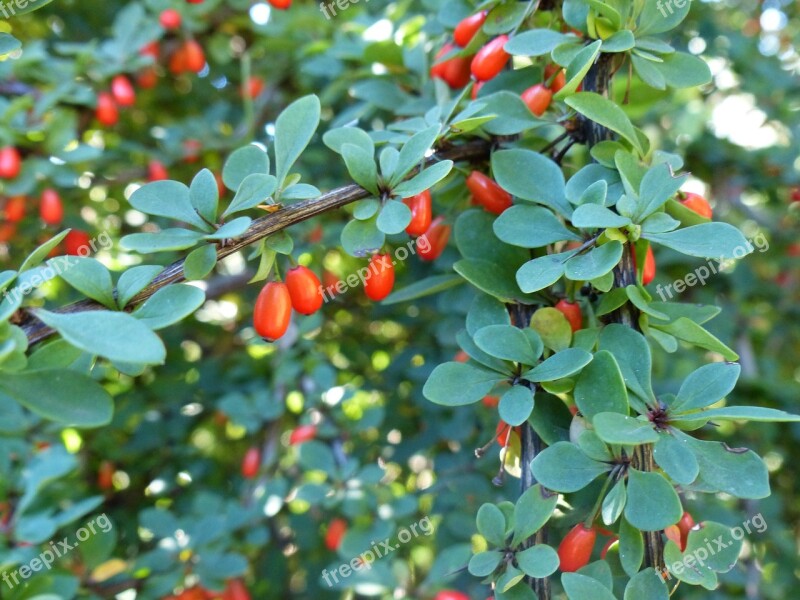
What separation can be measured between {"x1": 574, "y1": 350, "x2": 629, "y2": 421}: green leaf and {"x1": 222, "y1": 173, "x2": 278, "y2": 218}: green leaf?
1.18 feet

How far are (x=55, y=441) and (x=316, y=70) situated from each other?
0.87 m

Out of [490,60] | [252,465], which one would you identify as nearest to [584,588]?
[490,60]

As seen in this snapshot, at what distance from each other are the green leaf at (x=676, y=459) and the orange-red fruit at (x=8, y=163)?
1.33 m

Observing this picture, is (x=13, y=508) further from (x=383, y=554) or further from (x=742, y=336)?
(x=742, y=336)

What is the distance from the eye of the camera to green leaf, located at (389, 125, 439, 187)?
76 centimetres

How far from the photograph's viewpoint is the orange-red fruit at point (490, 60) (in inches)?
36.4

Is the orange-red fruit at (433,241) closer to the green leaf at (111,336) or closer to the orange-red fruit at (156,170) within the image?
the green leaf at (111,336)

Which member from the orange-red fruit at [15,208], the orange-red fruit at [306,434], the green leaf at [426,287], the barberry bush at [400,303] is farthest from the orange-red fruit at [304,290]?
the orange-red fruit at [15,208]

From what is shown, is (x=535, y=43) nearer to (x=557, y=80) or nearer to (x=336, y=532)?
(x=557, y=80)

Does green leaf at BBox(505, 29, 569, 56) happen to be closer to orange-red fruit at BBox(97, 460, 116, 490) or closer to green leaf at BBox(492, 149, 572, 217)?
green leaf at BBox(492, 149, 572, 217)

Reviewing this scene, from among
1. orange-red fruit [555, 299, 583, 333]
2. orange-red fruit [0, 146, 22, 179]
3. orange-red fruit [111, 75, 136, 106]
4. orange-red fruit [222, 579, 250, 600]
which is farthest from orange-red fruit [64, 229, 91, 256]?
orange-red fruit [555, 299, 583, 333]

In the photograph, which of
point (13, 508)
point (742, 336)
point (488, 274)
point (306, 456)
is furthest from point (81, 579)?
point (742, 336)

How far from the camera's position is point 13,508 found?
4.15 feet

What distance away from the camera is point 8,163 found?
145 cm
